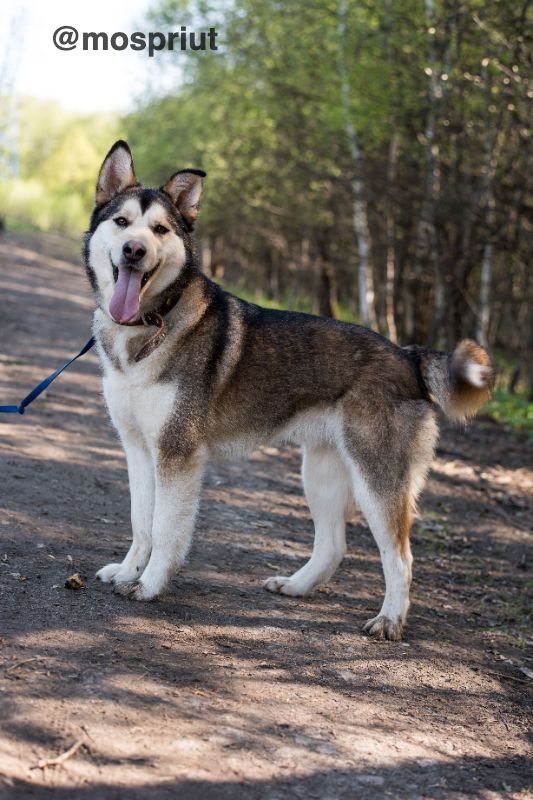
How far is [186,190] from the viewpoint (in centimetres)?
507

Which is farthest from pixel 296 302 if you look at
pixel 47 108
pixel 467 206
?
pixel 47 108

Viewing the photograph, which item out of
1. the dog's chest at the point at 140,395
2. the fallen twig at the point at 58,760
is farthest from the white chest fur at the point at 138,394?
the fallen twig at the point at 58,760

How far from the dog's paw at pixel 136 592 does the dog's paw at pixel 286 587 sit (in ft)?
2.93

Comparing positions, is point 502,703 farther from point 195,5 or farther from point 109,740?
point 195,5

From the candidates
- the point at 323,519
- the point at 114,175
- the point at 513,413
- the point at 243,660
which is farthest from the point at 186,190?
the point at 513,413

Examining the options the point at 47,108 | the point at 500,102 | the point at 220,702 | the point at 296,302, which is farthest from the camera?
the point at 47,108

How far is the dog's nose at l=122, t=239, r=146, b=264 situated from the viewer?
460 centimetres

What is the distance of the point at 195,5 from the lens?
84.3 feet

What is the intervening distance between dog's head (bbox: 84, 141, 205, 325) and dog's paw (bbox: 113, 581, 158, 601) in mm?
1411

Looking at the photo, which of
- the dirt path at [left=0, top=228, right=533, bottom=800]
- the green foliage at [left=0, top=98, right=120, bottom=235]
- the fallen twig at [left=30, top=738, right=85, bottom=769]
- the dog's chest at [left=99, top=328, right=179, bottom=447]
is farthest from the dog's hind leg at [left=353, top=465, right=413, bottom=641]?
the green foliage at [left=0, top=98, right=120, bottom=235]

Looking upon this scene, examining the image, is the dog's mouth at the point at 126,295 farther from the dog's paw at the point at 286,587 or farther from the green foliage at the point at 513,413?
the green foliage at the point at 513,413

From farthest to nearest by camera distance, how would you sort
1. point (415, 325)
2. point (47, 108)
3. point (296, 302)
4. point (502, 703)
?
point (47, 108), point (296, 302), point (415, 325), point (502, 703)

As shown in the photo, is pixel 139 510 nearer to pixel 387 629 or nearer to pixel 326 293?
pixel 387 629

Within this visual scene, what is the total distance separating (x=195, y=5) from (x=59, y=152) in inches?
2317
